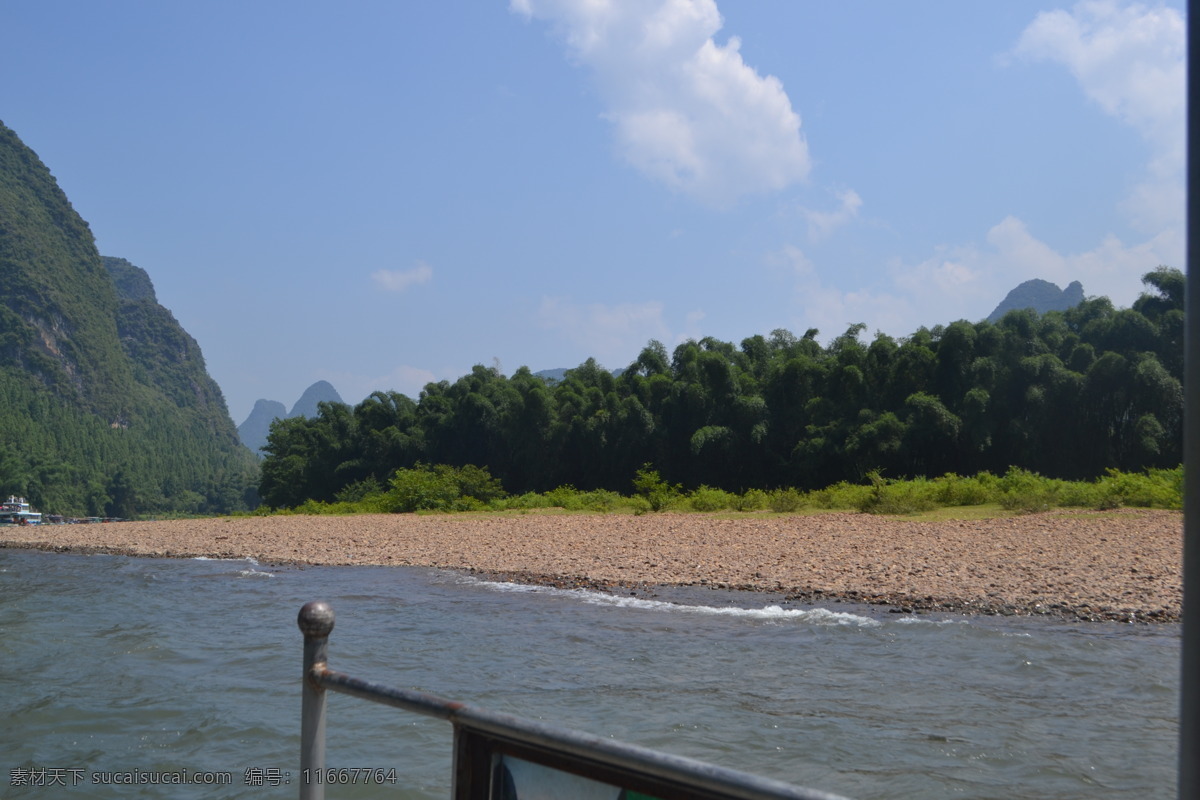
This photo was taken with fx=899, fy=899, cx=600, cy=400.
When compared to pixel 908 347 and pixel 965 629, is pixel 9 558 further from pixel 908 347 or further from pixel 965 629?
pixel 908 347

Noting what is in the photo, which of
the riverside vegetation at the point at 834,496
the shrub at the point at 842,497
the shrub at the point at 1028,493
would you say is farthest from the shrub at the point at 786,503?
the shrub at the point at 1028,493

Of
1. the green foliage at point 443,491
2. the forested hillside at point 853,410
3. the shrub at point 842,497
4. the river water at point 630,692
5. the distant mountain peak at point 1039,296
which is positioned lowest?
the river water at point 630,692

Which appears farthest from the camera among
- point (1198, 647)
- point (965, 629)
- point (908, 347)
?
point (908, 347)

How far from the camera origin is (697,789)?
3.96 feet

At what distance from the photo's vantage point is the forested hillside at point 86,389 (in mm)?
80188

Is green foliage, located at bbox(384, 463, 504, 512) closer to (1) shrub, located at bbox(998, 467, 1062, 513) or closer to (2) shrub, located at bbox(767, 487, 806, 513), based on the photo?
(2) shrub, located at bbox(767, 487, 806, 513)

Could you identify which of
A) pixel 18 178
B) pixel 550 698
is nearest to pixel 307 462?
pixel 550 698

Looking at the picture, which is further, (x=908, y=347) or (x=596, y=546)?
(x=908, y=347)

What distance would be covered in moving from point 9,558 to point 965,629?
18804mm

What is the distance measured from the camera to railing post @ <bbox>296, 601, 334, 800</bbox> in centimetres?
177

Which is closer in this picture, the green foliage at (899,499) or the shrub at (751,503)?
the green foliage at (899,499)

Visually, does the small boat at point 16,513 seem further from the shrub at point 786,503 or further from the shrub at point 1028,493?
the shrub at point 1028,493

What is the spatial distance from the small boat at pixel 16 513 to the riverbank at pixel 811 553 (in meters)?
30.6

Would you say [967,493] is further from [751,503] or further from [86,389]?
[86,389]
